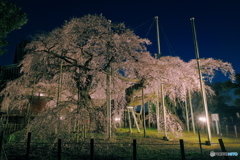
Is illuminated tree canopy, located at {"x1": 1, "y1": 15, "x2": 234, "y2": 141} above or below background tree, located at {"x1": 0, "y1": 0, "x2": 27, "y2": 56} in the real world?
below

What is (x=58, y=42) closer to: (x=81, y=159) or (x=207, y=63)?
(x=81, y=159)

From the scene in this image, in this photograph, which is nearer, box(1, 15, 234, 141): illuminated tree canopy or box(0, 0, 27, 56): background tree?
box(1, 15, 234, 141): illuminated tree canopy

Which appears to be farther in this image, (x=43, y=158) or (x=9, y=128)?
(x=9, y=128)

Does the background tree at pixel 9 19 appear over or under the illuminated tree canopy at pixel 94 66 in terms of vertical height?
over

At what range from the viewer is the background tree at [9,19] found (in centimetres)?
1276

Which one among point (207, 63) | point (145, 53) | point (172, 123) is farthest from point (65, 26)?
point (207, 63)

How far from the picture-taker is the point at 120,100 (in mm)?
13828

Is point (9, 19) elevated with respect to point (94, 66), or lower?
elevated

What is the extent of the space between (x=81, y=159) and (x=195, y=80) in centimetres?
1183

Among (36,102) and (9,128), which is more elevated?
(36,102)

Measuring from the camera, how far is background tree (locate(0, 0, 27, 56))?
41.9 ft

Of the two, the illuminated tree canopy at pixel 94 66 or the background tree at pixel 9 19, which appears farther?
the background tree at pixel 9 19

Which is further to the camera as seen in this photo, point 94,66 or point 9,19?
point 9,19

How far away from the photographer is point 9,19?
43.4 feet
